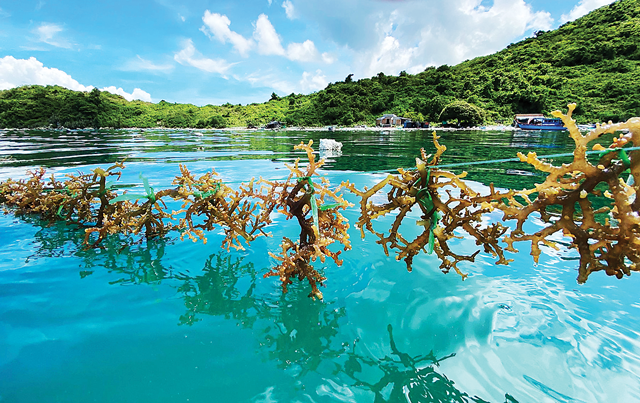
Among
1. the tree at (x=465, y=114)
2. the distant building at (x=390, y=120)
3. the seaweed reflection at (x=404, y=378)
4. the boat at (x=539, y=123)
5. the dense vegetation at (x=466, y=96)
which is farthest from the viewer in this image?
the distant building at (x=390, y=120)

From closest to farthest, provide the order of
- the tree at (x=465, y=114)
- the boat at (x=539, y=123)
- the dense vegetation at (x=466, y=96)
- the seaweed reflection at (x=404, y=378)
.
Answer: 1. the seaweed reflection at (x=404, y=378)
2. the boat at (x=539, y=123)
3. the tree at (x=465, y=114)
4. the dense vegetation at (x=466, y=96)

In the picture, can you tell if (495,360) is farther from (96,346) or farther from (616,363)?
(96,346)

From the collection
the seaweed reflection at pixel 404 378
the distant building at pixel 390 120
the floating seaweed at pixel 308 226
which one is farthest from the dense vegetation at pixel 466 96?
the seaweed reflection at pixel 404 378

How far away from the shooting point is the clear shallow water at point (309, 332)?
1976 millimetres

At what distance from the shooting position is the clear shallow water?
1.98 meters

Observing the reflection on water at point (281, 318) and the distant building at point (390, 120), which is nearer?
the reflection on water at point (281, 318)

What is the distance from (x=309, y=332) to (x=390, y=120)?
80.6m

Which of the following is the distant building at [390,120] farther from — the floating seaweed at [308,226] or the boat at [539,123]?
the floating seaweed at [308,226]

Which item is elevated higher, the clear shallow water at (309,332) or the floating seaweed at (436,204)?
the floating seaweed at (436,204)

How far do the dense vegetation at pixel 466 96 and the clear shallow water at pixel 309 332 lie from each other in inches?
2787

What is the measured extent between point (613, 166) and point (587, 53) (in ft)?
430

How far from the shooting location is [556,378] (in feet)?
6.73

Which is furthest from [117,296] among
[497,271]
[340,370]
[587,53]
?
[587,53]

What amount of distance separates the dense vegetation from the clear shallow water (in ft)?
232
